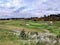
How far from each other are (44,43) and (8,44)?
4.54 m

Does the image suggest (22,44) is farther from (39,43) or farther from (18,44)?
(39,43)

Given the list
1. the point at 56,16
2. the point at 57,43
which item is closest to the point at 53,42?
the point at 57,43

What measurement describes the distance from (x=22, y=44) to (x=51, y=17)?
366 ft

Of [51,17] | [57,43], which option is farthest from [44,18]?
[57,43]

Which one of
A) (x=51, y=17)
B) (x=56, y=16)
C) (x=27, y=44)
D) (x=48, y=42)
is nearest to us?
(x=27, y=44)

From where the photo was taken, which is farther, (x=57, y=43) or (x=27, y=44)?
(x=57, y=43)

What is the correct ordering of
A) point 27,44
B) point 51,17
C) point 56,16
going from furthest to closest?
point 56,16, point 51,17, point 27,44

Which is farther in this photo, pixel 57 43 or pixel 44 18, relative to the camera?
pixel 44 18

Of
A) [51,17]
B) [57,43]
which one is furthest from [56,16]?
[57,43]

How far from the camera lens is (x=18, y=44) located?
27.1m

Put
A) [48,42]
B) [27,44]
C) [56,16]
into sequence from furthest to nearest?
[56,16], [48,42], [27,44]

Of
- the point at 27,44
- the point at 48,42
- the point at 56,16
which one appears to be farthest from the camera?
the point at 56,16

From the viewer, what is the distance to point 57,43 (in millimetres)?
30172

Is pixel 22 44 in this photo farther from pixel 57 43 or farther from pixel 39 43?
pixel 57 43
